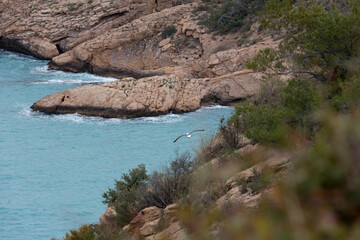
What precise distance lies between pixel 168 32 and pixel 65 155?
12413 millimetres

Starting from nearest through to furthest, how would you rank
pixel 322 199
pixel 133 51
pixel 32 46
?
pixel 322 199 → pixel 133 51 → pixel 32 46

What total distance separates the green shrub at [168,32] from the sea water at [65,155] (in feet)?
22.5

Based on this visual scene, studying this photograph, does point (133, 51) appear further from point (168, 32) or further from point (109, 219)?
point (109, 219)

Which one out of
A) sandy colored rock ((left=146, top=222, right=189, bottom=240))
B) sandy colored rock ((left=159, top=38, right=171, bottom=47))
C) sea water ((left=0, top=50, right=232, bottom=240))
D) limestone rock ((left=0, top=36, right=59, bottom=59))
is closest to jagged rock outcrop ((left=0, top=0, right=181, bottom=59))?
limestone rock ((left=0, top=36, right=59, bottom=59))

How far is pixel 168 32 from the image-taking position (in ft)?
91.6

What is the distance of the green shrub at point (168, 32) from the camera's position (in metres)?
27.9

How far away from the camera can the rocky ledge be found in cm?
2098

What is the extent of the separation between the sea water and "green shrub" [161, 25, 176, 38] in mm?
6845

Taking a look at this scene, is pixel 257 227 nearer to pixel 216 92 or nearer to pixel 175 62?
pixel 216 92

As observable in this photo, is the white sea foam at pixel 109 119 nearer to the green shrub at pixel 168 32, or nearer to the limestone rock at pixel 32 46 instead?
the green shrub at pixel 168 32

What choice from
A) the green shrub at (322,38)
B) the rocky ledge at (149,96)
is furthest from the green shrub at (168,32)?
the green shrub at (322,38)

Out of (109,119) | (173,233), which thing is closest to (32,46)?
(109,119)

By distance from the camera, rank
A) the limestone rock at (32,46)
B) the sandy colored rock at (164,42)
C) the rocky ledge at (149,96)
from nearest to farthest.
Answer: the rocky ledge at (149,96)
the sandy colored rock at (164,42)
the limestone rock at (32,46)

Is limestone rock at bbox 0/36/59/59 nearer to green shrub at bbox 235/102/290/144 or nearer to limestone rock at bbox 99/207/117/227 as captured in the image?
limestone rock at bbox 99/207/117/227
